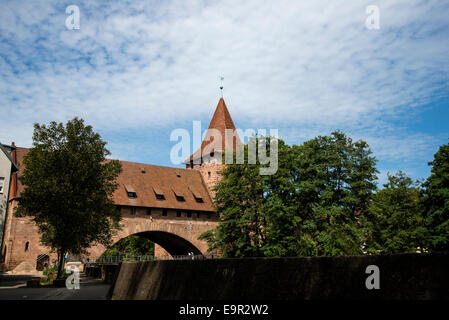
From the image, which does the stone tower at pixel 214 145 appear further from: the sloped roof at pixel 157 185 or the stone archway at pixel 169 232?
the stone archway at pixel 169 232

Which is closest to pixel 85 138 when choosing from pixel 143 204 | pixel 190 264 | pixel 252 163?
pixel 252 163

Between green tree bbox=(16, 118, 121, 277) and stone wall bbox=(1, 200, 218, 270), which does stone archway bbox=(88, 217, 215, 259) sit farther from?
green tree bbox=(16, 118, 121, 277)

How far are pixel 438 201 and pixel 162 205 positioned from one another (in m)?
30.5

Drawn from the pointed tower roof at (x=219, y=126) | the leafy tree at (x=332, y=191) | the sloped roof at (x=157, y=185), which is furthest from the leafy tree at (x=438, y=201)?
the pointed tower roof at (x=219, y=126)

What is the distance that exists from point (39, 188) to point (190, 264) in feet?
54.2

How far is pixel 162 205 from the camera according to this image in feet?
164

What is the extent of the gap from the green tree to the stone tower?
32.9 metres

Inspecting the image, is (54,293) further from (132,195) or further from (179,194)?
(179,194)

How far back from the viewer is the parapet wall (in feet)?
12.5

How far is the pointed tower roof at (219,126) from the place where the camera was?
5875 cm

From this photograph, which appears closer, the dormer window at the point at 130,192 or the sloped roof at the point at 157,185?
the sloped roof at the point at 157,185

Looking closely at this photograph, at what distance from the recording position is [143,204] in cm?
4850

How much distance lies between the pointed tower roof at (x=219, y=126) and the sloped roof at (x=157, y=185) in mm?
3964
